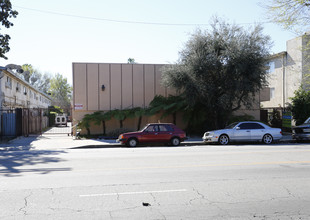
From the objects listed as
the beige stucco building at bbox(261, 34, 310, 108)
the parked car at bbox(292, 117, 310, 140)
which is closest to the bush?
the parked car at bbox(292, 117, 310, 140)

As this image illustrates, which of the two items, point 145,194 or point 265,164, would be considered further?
point 265,164

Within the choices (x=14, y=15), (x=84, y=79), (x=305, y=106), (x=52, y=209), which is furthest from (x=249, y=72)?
(x=52, y=209)

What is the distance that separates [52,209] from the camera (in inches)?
206

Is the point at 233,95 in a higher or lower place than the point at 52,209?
higher

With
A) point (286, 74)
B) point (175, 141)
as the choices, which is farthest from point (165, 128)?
point (286, 74)

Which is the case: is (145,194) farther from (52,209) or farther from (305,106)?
(305,106)

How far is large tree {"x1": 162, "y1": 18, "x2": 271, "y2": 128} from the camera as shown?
19.9 m

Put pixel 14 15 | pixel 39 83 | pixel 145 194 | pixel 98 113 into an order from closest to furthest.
Answer: pixel 145 194 < pixel 14 15 < pixel 98 113 < pixel 39 83

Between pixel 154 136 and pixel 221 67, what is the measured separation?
273 inches

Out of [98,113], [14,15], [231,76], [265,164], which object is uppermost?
[14,15]

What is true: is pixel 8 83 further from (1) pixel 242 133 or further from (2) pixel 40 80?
(2) pixel 40 80

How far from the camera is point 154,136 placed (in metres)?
17.3

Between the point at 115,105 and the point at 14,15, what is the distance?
364 inches

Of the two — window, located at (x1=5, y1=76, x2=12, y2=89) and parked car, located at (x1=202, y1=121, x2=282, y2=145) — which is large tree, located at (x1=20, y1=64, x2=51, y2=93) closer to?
window, located at (x1=5, y1=76, x2=12, y2=89)
